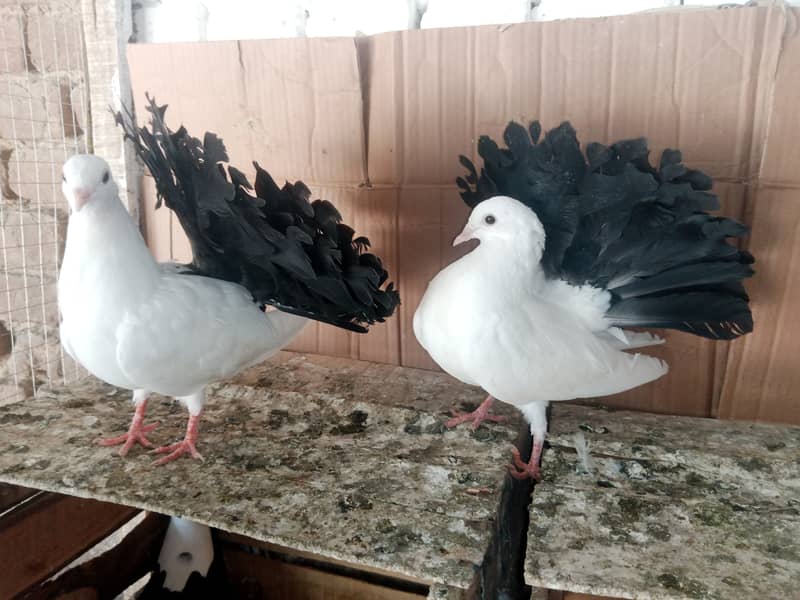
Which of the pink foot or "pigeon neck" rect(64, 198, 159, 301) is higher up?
"pigeon neck" rect(64, 198, 159, 301)

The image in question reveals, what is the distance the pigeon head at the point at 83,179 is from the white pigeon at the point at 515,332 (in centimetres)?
52

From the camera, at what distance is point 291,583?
121 cm

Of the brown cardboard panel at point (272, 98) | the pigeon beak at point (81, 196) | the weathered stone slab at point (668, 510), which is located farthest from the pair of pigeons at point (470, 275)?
the brown cardboard panel at point (272, 98)

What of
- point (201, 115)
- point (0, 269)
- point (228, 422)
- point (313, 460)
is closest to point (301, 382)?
point (228, 422)

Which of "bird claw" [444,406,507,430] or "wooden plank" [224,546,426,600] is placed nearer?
"bird claw" [444,406,507,430]

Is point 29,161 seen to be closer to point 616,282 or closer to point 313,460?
point 313,460

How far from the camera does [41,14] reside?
1358 millimetres

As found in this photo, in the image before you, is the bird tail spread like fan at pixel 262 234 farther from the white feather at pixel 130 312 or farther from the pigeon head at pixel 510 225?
the pigeon head at pixel 510 225

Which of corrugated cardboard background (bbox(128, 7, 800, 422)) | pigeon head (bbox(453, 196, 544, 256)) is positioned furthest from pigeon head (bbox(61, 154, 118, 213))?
pigeon head (bbox(453, 196, 544, 256))

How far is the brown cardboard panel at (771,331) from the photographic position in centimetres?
97

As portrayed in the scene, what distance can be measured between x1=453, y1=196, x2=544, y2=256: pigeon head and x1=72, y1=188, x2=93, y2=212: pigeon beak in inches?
22.4

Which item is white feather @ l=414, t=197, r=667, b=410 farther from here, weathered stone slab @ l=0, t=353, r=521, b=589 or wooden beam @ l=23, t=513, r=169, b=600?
wooden beam @ l=23, t=513, r=169, b=600

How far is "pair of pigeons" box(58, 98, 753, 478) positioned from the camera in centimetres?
84

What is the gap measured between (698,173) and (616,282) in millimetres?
205
